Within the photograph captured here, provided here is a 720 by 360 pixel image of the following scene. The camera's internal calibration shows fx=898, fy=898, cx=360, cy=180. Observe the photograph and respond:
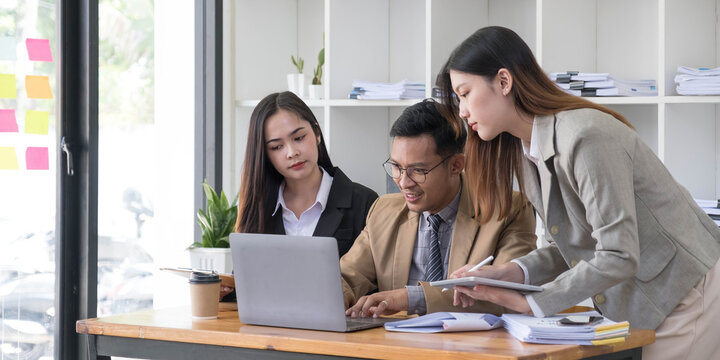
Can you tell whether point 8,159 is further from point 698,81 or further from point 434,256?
point 698,81

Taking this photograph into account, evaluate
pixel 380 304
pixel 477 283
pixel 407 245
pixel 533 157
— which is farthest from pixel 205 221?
pixel 477 283

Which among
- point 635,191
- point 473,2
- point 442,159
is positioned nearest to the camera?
point 635,191

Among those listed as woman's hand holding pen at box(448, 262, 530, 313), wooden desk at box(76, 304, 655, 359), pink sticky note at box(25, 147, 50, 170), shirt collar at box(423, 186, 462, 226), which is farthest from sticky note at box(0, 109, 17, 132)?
woman's hand holding pen at box(448, 262, 530, 313)

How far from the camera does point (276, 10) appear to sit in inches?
170

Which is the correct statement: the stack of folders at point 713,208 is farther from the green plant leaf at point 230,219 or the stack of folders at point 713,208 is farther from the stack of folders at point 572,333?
the green plant leaf at point 230,219

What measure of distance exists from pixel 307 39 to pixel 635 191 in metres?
2.64

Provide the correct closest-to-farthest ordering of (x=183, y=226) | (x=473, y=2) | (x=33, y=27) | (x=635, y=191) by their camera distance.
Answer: (x=635, y=191) < (x=33, y=27) < (x=473, y=2) < (x=183, y=226)

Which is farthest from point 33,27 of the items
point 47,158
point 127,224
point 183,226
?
point 183,226

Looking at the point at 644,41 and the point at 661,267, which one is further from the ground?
the point at 644,41

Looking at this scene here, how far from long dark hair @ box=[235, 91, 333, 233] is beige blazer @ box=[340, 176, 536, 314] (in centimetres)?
46

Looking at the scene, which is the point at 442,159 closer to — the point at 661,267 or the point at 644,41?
the point at 661,267

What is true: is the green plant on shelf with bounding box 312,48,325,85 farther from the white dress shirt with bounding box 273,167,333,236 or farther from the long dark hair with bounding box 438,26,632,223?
the long dark hair with bounding box 438,26,632,223

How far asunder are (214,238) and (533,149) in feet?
5.79

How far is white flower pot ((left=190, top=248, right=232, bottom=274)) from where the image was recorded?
136 inches
